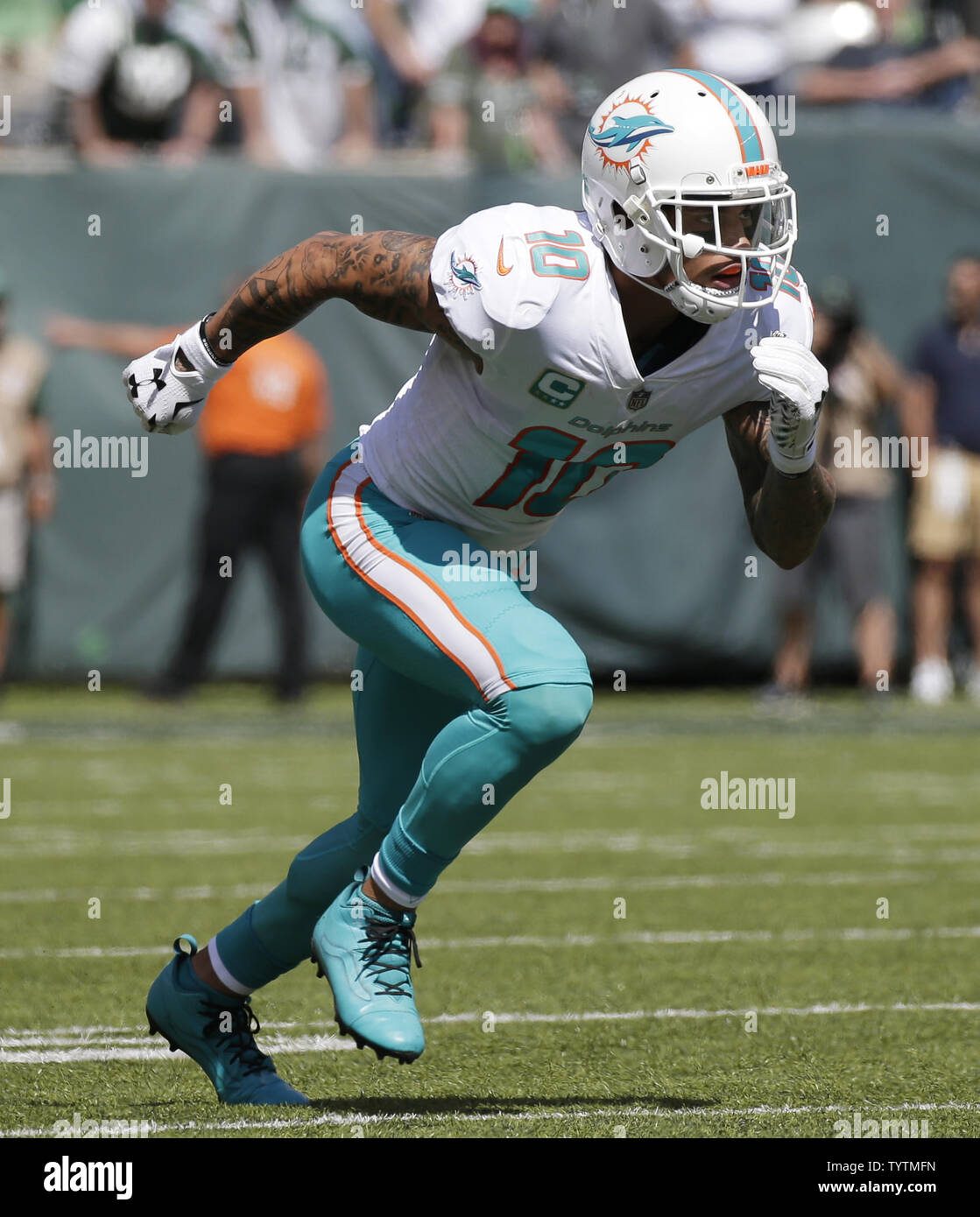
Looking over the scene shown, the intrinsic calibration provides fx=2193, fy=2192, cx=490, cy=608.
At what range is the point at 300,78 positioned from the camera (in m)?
12.3

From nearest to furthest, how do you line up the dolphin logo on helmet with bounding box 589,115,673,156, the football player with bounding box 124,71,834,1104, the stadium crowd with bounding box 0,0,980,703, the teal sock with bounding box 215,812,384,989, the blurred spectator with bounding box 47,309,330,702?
1. the football player with bounding box 124,71,834,1104
2. the dolphin logo on helmet with bounding box 589,115,673,156
3. the teal sock with bounding box 215,812,384,989
4. the blurred spectator with bounding box 47,309,330,702
5. the stadium crowd with bounding box 0,0,980,703

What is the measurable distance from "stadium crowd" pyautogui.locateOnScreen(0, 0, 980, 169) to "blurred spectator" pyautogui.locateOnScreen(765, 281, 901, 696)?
1610 mm

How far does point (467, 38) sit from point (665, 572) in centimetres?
320

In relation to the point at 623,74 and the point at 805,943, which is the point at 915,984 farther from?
the point at 623,74

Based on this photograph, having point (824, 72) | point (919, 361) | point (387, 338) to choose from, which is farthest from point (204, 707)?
point (824, 72)

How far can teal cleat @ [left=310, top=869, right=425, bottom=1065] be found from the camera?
12.1ft

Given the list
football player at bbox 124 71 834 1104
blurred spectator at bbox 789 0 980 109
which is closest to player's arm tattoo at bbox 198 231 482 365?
football player at bbox 124 71 834 1104

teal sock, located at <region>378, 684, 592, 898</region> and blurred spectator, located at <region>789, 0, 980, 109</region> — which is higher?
blurred spectator, located at <region>789, 0, 980, 109</region>

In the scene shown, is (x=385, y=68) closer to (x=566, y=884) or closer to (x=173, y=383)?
(x=566, y=884)

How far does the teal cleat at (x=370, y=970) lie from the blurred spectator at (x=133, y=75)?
29.3 feet

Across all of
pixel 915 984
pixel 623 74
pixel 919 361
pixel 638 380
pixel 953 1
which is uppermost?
pixel 953 1

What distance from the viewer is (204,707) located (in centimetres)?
1155

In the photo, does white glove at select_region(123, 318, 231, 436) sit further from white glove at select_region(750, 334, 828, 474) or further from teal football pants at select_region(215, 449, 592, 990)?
white glove at select_region(750, 334, 828, 474)

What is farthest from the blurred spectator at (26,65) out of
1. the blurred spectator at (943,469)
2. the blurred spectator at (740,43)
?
the blurred spectator at (943,469)
